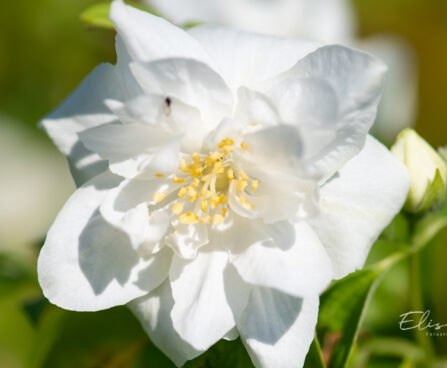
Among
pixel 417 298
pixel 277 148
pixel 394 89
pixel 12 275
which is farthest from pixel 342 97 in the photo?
pixel 394 89

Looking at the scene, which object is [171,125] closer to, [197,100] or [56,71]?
[197,100]

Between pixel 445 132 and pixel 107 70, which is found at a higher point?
pixel 107 70

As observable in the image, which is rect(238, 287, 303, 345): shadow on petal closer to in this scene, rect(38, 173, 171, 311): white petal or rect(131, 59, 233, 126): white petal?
rect(38, 173, 171, 311): white petal

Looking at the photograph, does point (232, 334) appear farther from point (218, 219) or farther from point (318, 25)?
point (318, 25)

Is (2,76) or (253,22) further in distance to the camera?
(2,76)

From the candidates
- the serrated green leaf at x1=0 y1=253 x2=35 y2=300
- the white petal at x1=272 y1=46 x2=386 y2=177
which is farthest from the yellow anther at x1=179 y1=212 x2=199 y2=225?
the serrated green leaf at x1=0 y1=253 x2=35 y2=300

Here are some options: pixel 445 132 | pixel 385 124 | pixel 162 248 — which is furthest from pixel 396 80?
pixel 162 248

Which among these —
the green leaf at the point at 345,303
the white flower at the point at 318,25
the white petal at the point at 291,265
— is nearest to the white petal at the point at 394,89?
the white flower at the point at 318,25
